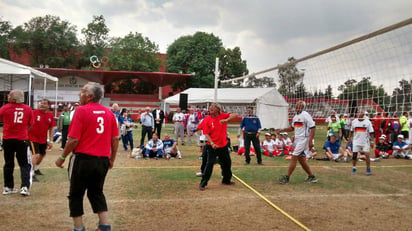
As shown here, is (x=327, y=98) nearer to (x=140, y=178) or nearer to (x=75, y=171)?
(x=140, y=178)

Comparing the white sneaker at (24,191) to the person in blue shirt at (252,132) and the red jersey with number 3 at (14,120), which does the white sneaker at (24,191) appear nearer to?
the red jersey with number 3 at (14,120)

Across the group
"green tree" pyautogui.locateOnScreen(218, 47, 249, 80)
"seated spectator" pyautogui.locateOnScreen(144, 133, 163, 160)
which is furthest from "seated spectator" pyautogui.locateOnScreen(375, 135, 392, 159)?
"green tree" pyautogui.locateOnScreen(218, 47, 249, 80)

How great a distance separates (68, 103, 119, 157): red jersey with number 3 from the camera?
3.75 metres

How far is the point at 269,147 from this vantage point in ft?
45.1

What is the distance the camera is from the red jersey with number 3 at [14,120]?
6.07 m

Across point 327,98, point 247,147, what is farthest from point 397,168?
point 247,147

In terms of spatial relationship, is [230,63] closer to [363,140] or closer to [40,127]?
[363,140]

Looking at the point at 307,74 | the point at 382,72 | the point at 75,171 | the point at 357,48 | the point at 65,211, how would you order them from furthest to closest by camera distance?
the point at 307,74 < the point at 357,48 < the point at 382,72 < the point at 65,211 < the point at 75,171

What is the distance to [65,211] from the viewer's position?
524 cm

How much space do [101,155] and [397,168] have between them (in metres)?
10.1

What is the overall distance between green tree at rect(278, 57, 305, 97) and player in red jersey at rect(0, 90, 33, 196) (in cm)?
1110

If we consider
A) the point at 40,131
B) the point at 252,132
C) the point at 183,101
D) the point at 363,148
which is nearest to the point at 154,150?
the point at 252,132

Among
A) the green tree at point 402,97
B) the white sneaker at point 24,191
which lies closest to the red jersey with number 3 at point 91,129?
the white sneaker at point 24,191

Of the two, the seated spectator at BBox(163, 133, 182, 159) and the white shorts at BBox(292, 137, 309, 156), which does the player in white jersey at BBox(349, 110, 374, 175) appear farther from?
the seated spectator at BBox(163, 133, 182, 159)
